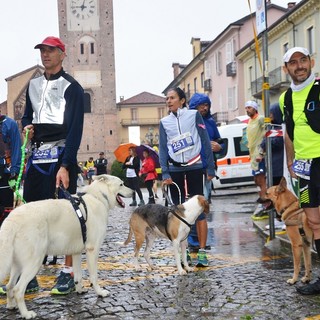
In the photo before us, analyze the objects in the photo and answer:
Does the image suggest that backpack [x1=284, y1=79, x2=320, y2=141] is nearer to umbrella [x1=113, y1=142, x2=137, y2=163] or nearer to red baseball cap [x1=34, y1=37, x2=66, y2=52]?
red baseball cap [x1=34, y1=37, x2=66, y2=52]

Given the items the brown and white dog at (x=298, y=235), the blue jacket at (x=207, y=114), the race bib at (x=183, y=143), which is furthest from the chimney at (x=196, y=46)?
the brown and white dog at (x=298, y=235)

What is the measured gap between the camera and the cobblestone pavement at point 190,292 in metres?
4.44

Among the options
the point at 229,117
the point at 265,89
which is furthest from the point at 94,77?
the point at 265,89

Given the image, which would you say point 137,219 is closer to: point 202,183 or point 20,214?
point 202,183

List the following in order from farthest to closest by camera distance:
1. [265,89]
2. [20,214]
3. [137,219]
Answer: [265,89] < [137,219] < [20,214]

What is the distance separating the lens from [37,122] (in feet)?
18.0

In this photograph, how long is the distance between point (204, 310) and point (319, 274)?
Answer: 1.77 meters

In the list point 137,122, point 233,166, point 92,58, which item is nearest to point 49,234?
point 233,166

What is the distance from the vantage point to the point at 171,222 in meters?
6.24

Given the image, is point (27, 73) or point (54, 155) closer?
point (54, 155)

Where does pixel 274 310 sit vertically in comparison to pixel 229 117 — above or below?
below

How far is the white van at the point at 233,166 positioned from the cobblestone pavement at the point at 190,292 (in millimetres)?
13216

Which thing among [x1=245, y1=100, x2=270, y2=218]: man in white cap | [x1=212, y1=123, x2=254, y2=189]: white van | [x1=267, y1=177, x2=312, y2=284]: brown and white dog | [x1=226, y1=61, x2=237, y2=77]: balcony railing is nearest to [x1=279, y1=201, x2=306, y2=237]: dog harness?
[x1=267, y1=177, x2=312, y2=284]: brown and white dog

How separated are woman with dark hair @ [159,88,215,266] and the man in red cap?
1.63m
